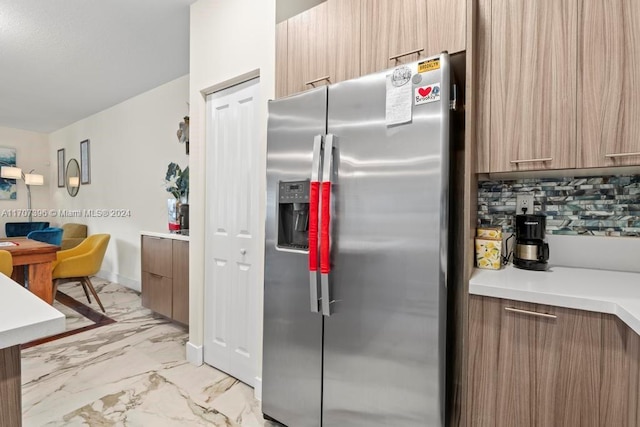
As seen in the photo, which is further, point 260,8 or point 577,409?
point 260,8

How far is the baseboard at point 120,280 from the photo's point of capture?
183 inches

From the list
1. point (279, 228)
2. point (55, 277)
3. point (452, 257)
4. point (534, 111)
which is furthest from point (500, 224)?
point (55, 277)

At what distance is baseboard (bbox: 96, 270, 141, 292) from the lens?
15.2 feet

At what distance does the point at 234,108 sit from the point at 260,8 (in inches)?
24.9

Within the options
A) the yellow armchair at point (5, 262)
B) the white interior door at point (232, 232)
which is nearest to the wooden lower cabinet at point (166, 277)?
the white interior door at point (232, 232)

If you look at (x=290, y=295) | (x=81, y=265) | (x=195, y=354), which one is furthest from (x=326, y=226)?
(x=81, y=265)

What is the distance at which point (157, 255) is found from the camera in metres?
3.17

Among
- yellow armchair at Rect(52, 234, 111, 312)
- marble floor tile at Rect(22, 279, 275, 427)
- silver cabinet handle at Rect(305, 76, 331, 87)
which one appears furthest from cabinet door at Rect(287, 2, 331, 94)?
yellow armchair at Rect(52, 234, 111, 312)

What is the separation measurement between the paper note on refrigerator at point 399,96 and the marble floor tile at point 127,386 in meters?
1.75

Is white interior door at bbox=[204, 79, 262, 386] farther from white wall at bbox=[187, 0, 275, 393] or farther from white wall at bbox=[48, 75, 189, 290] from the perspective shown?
white wall at bbox=[48, 75, 189, 290]

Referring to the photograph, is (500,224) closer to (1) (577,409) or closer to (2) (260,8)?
(1) (577,409)

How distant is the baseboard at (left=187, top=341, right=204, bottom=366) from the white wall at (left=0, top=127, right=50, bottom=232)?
6.26m

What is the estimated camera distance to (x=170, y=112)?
4035 millimetres

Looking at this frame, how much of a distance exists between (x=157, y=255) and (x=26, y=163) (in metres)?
5.81
